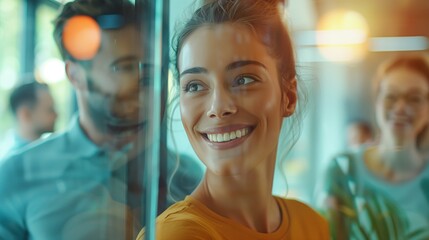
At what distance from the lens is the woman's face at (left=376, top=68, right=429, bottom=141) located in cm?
126

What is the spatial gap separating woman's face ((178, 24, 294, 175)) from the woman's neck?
2 centimetres

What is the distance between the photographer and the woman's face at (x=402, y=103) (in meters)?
1.26

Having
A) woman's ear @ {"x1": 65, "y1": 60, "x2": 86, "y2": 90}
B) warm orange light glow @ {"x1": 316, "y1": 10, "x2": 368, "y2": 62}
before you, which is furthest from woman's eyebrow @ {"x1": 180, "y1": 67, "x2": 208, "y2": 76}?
woman's ear @ {"x1": 65, "y1": 60, "x2": 86, "y2": 90}

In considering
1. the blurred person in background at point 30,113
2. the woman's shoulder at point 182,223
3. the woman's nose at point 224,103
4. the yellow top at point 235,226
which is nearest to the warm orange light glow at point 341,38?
the woman's nose at point 224,103

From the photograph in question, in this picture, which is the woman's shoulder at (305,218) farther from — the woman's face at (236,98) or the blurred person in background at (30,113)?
the blurred person in background at (30,113)

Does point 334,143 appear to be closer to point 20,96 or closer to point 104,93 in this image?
point 104,93

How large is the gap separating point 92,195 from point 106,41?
1.28 feet

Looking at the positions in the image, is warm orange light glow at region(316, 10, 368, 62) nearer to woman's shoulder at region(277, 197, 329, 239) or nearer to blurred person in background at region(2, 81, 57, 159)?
woman's shoulder at region(277, 197, 329, 239)

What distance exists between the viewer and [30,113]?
1.61m

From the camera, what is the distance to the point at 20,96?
1.62 m

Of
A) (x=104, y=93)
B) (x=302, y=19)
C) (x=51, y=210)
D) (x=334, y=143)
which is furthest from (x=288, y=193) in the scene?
(x=51, y=210)

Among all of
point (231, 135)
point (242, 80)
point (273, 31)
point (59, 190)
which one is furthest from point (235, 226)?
point (59, 190)

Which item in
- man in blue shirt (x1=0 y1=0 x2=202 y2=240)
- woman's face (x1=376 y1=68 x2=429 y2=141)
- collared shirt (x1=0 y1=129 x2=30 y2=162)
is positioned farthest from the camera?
collared shirt (x1=0 y1=129 x2=30 y2=162)

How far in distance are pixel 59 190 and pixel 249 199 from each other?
1.83ft
